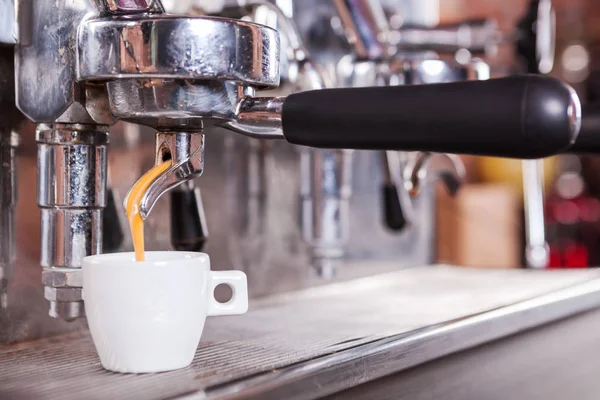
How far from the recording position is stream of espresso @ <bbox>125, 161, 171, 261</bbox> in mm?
445

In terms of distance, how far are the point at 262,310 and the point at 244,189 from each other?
0.13 meters

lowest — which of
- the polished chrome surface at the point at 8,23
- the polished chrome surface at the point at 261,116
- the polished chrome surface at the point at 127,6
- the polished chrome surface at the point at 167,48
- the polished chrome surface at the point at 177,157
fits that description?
the polished chrome surface at the point at 177,157

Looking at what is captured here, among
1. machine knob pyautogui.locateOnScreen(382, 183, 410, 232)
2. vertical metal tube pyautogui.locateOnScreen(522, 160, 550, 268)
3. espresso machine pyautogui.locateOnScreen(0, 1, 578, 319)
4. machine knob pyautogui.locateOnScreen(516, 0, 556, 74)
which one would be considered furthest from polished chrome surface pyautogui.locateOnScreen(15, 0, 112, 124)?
vertical metal tube pyautogui.locateOnScreen(522, 160, 550, 268)

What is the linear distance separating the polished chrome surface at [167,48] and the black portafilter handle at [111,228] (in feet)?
0.63

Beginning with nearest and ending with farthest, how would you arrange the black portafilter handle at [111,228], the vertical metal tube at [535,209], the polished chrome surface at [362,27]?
the black portafilter handle at [111,228] < the polished chrome surface at [362,27] < the vertical metal tube at [535,209]

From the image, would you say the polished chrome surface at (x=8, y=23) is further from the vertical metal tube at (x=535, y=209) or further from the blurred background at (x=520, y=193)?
the vertical metal tube at (x=535, y=209)

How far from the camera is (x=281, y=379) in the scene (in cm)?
41

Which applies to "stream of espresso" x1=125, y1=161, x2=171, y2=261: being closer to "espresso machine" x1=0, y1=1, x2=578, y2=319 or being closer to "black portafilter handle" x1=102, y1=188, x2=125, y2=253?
"espresso machine" x1=0, y1=1, x2=578, y2=319

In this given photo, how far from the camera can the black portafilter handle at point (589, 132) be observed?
0.57 metres

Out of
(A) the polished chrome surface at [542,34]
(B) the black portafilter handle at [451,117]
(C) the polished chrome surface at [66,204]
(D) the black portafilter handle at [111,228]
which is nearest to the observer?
(B) the black portafilter handle at [451,117]

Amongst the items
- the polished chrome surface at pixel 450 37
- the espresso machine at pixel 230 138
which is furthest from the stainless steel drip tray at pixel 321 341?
the polished chrome surface at pixel 450 37

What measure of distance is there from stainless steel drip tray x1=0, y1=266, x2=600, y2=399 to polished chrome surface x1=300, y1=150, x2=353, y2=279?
0.05 m

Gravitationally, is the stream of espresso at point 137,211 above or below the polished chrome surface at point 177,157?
below

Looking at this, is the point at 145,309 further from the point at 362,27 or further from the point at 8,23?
the point at 362,27
